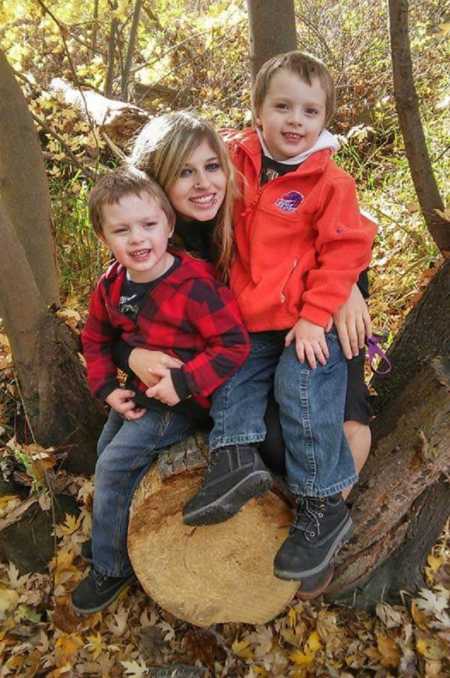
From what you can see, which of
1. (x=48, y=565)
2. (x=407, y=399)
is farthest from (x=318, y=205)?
(x=48, y=565)

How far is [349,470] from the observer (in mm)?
2197

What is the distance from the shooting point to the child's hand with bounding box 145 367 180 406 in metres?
2.16

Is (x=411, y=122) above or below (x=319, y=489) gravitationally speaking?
above

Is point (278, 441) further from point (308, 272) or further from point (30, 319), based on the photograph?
point (30, 319)

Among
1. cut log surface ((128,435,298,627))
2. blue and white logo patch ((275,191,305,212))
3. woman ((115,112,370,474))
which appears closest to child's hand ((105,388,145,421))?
woman ((115,112,370,474))

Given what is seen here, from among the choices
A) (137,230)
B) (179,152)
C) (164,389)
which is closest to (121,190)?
(137,230)

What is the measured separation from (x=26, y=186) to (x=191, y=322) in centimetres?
160

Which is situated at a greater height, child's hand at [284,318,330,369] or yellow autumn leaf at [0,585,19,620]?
child's hand at [284,318,330,369]

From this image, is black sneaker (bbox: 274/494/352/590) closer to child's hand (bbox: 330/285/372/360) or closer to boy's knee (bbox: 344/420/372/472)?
boy's knee (bbox: 344/420/372/472)

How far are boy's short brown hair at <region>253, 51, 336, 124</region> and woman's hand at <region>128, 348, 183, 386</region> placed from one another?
3.61 ft

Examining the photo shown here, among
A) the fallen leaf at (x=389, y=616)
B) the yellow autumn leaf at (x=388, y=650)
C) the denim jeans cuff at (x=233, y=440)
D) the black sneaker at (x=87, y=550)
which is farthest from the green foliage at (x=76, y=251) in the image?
the yellow autumn leaf at (x=388, y=650)

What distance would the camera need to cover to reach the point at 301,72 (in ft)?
7.07

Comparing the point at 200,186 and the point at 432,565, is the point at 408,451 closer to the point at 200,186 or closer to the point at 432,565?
the point at 432,565

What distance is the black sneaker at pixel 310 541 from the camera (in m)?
2.10
